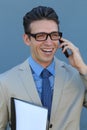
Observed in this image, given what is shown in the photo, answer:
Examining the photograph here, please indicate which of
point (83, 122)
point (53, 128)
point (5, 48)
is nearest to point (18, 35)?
point (5, 48)

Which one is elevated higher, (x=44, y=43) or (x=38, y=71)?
(x=44, y=43)

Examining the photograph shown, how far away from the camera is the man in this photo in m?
2.12

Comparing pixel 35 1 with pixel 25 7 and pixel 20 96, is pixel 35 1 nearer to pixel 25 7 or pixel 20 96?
pixel 25 7

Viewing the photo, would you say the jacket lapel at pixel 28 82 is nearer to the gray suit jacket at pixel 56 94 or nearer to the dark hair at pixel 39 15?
the gray suit jacket at pixel 56 94

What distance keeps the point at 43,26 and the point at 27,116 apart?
1.54ft

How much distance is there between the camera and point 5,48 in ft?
10.2

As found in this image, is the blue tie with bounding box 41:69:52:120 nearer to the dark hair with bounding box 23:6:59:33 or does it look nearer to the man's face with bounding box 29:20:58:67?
the man's face with bounding box 29:20:58:67

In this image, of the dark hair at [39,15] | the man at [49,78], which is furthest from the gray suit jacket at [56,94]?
the dark hair at [39,15]

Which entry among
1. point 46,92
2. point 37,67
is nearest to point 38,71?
point 37,67

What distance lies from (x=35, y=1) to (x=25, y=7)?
88 mm

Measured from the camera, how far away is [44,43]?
2.10m

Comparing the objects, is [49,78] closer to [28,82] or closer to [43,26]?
[28,82]

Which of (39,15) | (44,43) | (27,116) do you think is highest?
(39,15)

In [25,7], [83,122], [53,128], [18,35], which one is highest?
[25,7]
